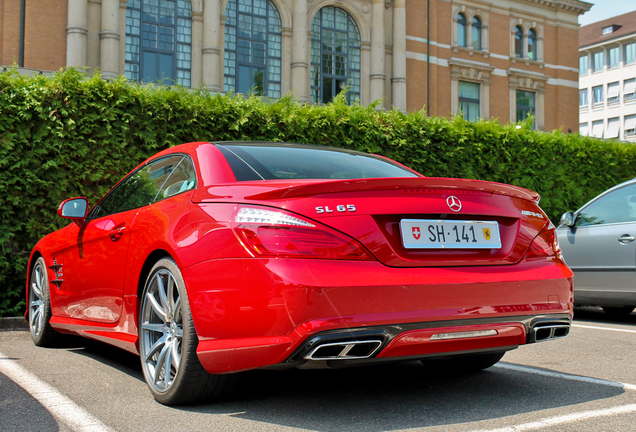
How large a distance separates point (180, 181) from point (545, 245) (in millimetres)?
2056

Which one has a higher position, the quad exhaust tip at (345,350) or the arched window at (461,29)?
the arched window at (461,29)

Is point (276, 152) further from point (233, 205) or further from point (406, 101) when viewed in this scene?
point (406, 101)

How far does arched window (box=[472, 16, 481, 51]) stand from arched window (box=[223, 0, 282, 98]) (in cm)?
1206

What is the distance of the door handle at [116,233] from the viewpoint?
4.00 meters

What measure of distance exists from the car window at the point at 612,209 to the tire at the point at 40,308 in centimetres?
575

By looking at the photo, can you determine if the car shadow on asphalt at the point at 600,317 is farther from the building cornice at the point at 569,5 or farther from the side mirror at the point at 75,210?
the building cornice at the point at 569,5

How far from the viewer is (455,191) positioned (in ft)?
10.4

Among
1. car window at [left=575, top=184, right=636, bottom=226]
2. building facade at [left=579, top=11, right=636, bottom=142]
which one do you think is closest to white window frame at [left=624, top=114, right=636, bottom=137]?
building facade at [left=579, top=11, right=636, bottom=142]

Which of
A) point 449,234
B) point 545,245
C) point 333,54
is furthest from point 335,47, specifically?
point 449,234

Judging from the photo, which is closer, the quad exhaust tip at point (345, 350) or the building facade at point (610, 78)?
the quad exhaust tip at point (345, 350)

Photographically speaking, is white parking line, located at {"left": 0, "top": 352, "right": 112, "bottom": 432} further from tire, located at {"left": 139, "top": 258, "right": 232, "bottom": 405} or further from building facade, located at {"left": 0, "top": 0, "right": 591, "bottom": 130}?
building facade, located at {"left": 0, "top": 0, "right": 591, "bottom": 130}

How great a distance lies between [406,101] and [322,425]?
3116 centimetres

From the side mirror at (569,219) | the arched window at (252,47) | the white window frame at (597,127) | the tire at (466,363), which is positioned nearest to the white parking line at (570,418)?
the tire at (466,363)

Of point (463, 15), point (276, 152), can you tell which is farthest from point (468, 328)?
point (463, 15)
